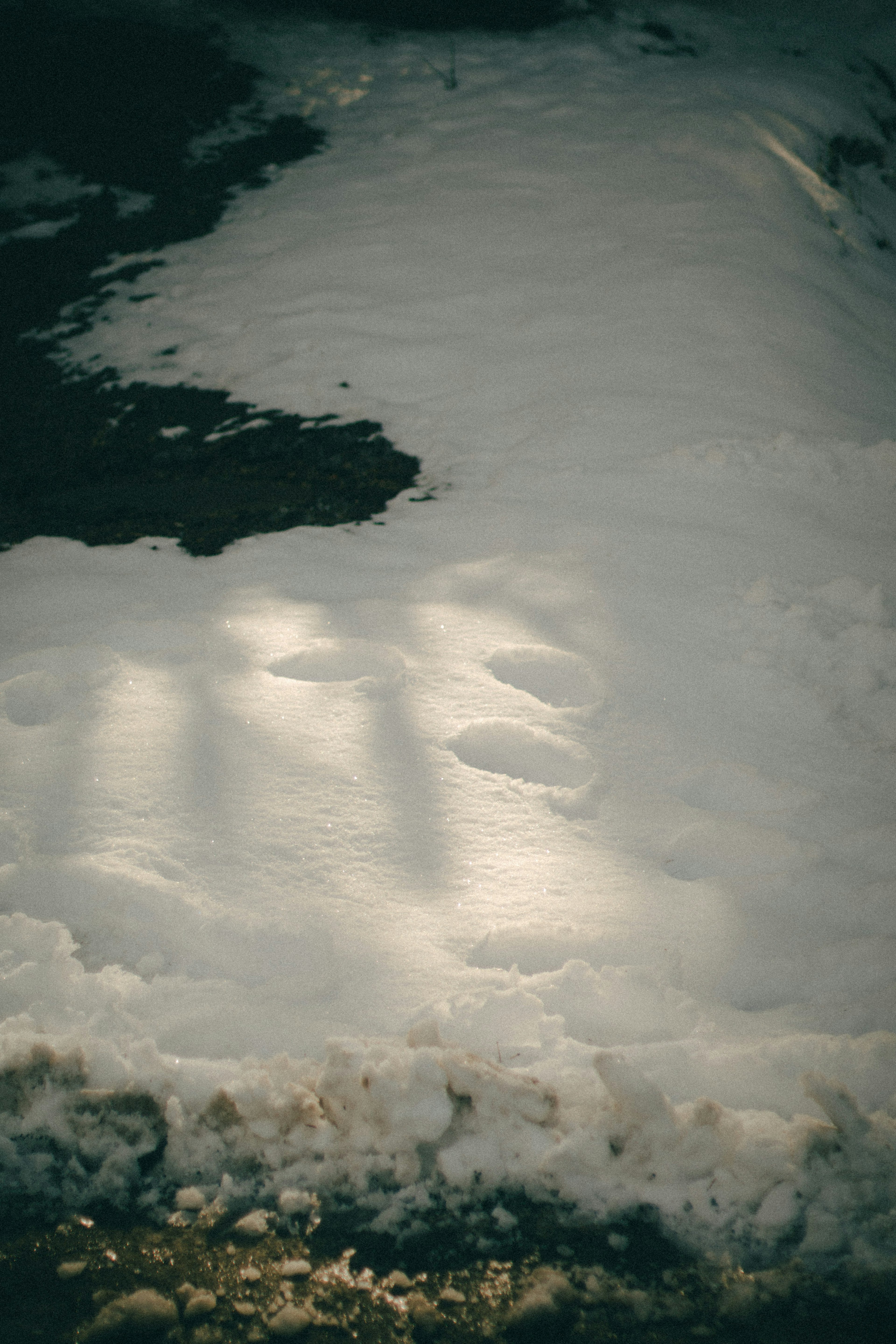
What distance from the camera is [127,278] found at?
11.7 feet

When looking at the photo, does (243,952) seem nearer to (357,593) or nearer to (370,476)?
(357,593)

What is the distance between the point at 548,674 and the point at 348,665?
0.42 m

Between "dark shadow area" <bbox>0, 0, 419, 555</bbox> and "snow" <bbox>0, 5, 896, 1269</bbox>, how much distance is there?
15 centimetres

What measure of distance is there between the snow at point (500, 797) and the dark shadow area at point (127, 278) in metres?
0.15

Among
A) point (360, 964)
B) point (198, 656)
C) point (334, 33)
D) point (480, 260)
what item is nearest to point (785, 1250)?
point (360, 964)

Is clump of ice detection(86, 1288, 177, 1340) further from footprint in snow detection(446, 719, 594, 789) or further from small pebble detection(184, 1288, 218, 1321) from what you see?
footprint in snow detection(446, 719, 594, 789)

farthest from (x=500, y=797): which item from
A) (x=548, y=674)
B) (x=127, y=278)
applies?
(x=127, y=278)

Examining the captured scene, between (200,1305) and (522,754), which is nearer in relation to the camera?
(200,1305)

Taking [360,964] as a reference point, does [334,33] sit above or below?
above

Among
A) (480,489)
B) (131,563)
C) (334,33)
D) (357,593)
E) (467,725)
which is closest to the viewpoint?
(467,725)

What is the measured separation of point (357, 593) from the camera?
1.87 meters

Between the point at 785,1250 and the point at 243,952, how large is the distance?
746 millimetres

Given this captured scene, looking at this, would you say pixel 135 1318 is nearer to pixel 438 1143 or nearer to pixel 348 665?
pixel 438 1143

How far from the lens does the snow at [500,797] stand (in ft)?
3.00
